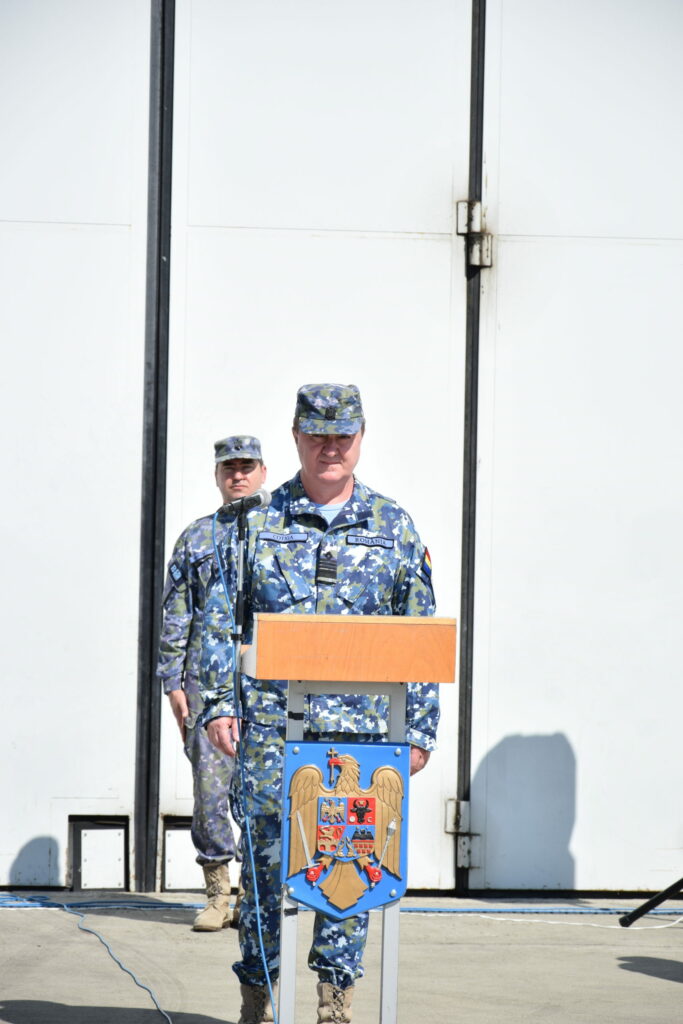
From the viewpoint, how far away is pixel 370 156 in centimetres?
639

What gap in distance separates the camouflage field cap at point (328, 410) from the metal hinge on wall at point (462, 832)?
2938 millimetres

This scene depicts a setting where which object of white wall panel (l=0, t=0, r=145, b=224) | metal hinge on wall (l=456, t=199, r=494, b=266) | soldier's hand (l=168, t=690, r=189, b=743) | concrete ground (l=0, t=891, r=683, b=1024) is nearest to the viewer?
concrete ground (l=0, t=891, r=683, b=1024)

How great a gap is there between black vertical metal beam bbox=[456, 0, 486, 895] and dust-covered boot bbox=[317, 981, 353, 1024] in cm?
264

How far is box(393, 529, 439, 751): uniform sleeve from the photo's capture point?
12.7 ft

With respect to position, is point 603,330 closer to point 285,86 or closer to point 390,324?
point 390,324

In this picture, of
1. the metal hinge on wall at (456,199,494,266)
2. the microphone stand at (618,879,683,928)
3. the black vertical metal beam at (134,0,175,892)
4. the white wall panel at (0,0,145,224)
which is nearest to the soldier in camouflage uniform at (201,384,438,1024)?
the microphone stand at (618,879,683,928)

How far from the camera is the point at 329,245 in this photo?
6371 millimetres

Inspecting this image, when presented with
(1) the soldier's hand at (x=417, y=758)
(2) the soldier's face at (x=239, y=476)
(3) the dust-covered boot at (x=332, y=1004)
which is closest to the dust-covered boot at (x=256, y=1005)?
(3) the dust-covered boot at (x=332, y=1004)

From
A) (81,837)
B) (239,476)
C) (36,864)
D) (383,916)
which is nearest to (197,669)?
(239,476)

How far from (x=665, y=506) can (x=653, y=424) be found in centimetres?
40

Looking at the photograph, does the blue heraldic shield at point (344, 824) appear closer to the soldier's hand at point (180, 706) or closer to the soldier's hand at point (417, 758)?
the soldier's hand at point (417, 758)

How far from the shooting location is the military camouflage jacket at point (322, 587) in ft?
12.6

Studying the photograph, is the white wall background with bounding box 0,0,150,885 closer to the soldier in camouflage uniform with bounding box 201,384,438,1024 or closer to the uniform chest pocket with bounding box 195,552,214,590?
the uniform chest pocket with bounding box 195,552,214,590

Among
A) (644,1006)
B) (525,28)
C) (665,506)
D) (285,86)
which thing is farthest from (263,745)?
(525,28)
